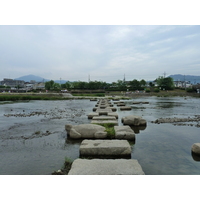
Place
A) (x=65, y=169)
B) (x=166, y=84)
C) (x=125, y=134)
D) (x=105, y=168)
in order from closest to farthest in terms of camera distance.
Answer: (x=105, y=168) < (x=65, y=169) < (x=125, y=134) < (x=166, y=84)

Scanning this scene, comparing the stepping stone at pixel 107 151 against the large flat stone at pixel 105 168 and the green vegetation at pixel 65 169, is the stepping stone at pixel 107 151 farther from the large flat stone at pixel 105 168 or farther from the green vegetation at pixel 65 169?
the large flat stone at pixel 105 168

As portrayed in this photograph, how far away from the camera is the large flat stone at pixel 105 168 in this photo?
4.70 m

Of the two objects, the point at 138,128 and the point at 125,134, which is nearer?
the point at 125,134

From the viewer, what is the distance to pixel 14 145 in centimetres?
830

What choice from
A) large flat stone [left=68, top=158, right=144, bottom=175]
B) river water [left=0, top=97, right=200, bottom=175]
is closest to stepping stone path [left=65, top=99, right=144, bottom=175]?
large flat stone [left=68, top=158, right=144, bottom=175]

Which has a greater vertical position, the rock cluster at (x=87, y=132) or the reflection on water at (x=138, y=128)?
the rock cluster at (x=87, y=132)

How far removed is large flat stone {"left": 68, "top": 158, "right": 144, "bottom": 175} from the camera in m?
4.70

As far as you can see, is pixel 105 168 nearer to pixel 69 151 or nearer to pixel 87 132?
pixel 69 151

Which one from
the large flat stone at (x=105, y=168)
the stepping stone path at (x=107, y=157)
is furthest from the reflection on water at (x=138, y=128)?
the large flat stone at (x=105, y=168)

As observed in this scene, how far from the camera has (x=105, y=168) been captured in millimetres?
4914

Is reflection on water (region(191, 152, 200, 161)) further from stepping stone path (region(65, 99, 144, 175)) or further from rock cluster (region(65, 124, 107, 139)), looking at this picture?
rock cluster (region(65, 124, 107, 139))

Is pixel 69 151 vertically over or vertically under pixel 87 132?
under

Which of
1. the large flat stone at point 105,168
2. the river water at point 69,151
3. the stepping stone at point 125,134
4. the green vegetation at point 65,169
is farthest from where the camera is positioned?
the stepping stone at point 125,134

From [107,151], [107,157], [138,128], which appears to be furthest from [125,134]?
[138,128]
